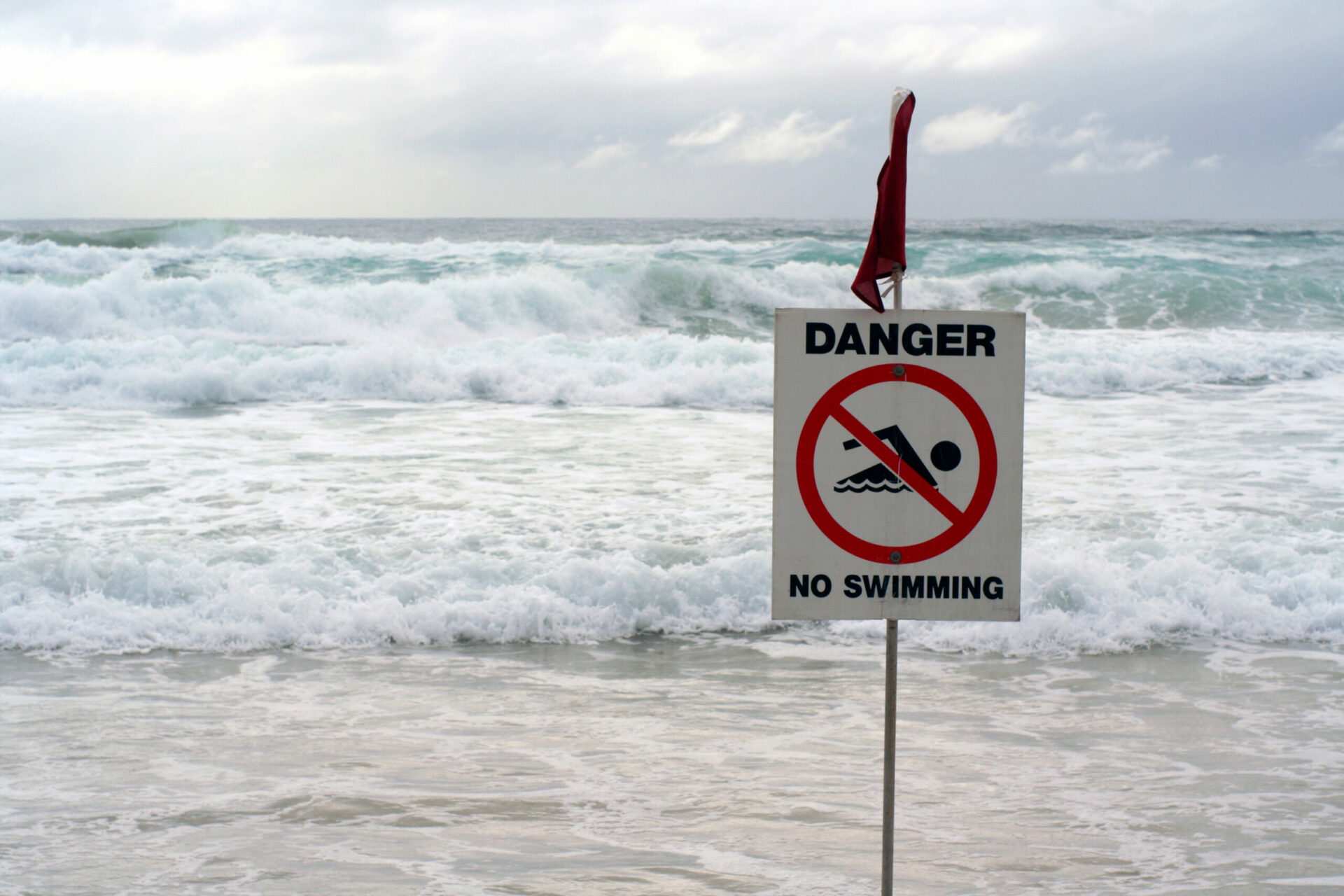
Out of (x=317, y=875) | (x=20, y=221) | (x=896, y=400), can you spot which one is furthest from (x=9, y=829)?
(x=20, y=221)

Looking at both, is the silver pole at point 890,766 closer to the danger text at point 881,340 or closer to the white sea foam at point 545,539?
the danger text at point 881,340

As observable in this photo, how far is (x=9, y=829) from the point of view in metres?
4.53

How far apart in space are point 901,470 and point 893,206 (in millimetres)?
619

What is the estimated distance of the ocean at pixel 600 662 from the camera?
14.6 ft

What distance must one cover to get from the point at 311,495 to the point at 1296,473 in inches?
304

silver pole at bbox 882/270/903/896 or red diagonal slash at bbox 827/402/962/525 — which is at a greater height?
red diagonal slash at bbox 827/402/962/525

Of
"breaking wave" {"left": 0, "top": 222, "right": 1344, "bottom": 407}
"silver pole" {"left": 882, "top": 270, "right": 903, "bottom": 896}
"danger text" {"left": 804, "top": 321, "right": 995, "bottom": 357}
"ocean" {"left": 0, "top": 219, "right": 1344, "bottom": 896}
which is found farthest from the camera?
"breaking wave" {"left": 0, "top": 222, "right": 1344, "bottom": 407}

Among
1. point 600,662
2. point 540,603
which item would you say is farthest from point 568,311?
point 600,662

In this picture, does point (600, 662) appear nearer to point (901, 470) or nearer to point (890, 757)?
point (890, 757)

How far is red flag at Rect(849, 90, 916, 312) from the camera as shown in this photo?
2.99m

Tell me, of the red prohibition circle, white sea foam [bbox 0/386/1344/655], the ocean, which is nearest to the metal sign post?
the red prohibition circle

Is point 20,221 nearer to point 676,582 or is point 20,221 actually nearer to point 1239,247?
point 1239,247

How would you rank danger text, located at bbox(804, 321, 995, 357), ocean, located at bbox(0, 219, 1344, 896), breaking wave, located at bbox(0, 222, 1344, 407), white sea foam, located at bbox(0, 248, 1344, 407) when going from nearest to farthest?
danger text, located at bbox(804, 321, 995, 357) < ocean, located at bbox(0, 219, 1344, 896) < white sea foam, located at bbox(0, 248, 1344, 407) < breaking wave, located at bbox(0, 222, 1344, 407)

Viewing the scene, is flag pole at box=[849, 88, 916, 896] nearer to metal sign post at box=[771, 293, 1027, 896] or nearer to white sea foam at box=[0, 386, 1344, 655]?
metal sign post at box=[771, 293, 1027, 896]
